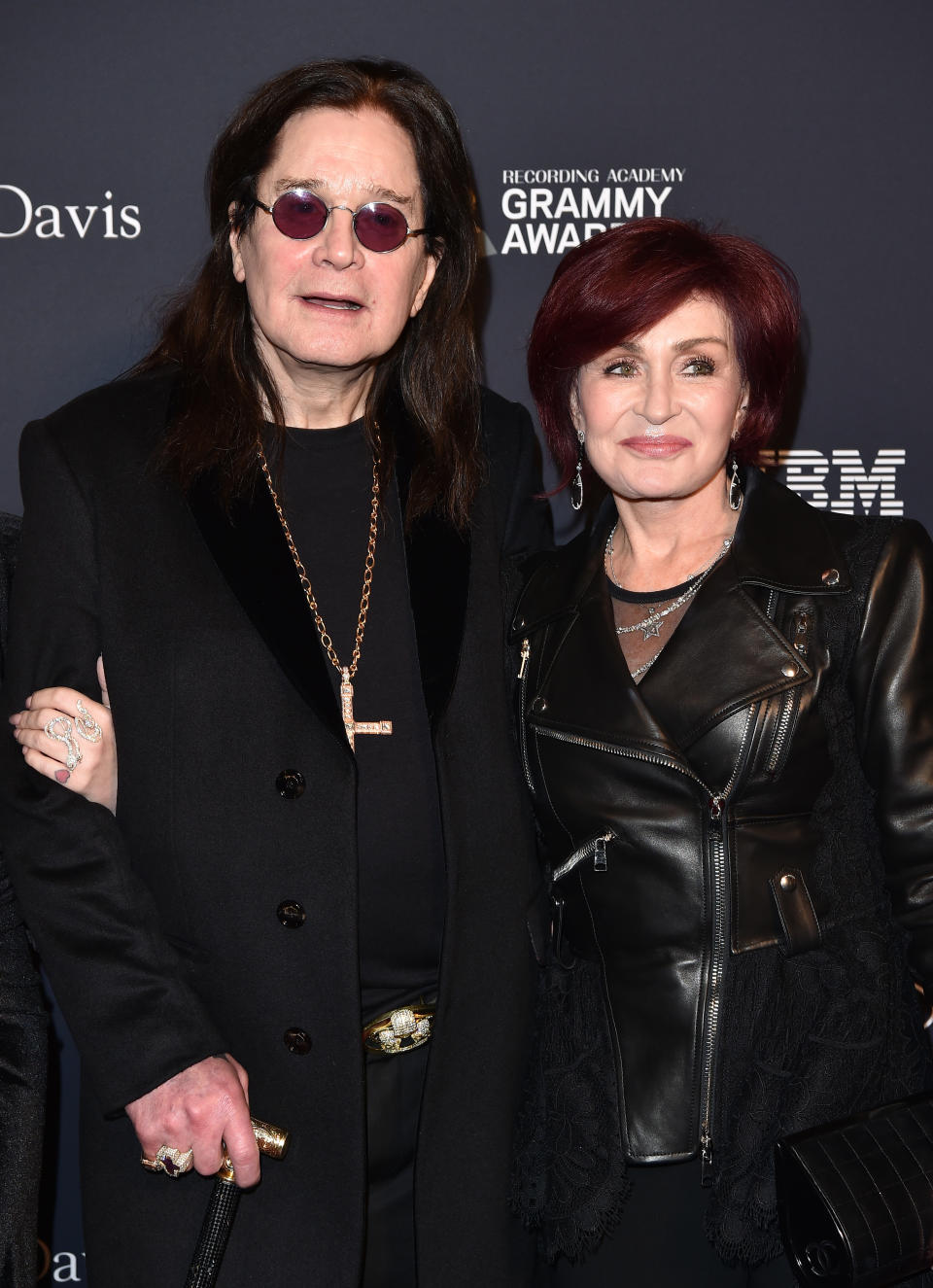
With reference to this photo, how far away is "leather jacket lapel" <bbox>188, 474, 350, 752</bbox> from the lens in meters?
1.98

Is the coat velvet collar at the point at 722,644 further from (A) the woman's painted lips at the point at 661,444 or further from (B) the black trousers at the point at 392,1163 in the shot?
(B) the black trousers at the point at 392,1163

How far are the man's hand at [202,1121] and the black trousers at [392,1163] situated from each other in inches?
9.8

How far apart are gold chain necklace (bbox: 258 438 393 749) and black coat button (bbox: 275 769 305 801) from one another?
102 millimetres

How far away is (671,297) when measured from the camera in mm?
2131

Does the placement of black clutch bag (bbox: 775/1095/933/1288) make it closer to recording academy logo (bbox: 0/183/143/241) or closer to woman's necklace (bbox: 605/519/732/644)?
woman's necklace (bbox: 605/519/732/644)

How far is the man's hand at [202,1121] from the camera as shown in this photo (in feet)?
6.29

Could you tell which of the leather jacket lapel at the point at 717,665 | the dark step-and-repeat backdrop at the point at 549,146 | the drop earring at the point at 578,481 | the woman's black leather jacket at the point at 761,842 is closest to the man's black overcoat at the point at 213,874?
the woman's black leather jacket at the point at 761,842

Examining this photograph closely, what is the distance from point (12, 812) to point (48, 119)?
5.21 feet

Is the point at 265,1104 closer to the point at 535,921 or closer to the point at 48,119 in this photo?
the point at 535,921

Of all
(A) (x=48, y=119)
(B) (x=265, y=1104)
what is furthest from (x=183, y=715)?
(A) (x=48, y=119)

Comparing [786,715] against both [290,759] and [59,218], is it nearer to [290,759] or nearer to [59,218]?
[290,759]

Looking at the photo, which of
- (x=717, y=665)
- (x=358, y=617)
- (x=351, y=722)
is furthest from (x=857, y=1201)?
(x=358, y=617)

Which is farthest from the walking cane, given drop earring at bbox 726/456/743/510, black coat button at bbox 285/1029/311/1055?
drop earring at bbox 726/456/743/510

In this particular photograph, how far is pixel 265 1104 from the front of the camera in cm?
203
